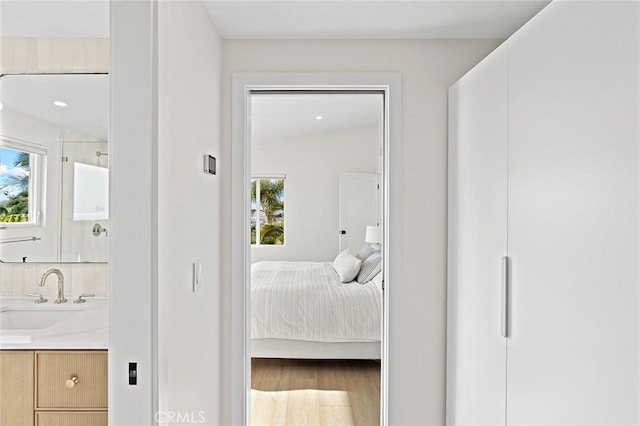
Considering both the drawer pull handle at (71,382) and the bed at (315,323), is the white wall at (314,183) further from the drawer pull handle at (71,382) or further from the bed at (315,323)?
the drawer pull handle at (71,382)

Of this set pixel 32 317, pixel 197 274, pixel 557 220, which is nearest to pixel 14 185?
pixel 32 317

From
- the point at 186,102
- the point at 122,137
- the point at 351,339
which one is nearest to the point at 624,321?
the point at 122,137

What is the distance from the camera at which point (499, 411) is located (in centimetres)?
182

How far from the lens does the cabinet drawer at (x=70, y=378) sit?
5.82 feet

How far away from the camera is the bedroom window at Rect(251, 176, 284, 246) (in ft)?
24.0

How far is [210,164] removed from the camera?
7.02 ft

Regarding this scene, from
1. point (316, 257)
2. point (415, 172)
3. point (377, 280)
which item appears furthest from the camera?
point (316, 257)

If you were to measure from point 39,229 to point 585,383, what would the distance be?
238cm

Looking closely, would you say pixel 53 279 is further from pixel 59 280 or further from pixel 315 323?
Answer: pixel 315 323

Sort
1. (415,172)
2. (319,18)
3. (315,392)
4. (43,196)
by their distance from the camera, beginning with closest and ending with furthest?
(319,18), (43,196), (415,172), (315,392)

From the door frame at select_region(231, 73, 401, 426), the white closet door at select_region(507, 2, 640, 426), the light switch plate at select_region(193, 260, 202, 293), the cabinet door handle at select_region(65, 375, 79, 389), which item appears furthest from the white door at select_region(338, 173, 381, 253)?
the cabinet door handle at select_region(65, 375, 79, 389)

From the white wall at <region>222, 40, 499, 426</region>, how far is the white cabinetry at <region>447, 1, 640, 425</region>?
11.4 inches

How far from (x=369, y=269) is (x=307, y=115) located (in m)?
2.22

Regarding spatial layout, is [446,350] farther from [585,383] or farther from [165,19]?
[165,19]
